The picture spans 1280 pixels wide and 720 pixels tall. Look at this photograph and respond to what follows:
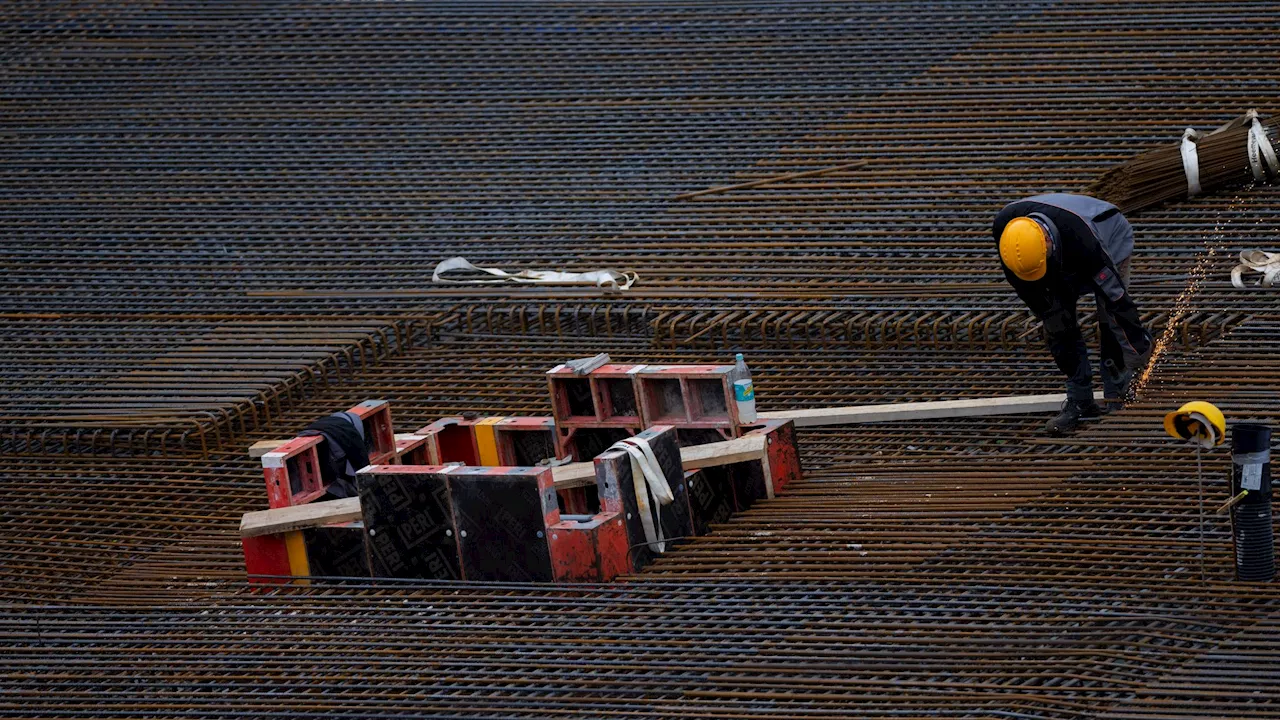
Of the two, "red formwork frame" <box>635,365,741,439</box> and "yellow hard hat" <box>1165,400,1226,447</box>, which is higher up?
"red formwork frame" <box>635,365,741,439</box>

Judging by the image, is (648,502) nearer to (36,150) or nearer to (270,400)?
(270,400)

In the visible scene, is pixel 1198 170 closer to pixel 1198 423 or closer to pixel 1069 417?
pixel 1069 417

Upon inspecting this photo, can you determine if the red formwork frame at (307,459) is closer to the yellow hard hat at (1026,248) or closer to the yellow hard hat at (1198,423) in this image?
the yellow hard hat at (1026,248)

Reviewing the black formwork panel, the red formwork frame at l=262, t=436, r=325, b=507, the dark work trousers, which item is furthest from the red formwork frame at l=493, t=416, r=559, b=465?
the dark work trousers

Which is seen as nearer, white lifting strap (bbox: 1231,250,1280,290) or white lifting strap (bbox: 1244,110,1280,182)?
white lifting strap (bbox: 1231,250,1280,290)

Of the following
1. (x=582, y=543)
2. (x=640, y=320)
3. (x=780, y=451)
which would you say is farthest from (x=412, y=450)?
(x=640, y=320)

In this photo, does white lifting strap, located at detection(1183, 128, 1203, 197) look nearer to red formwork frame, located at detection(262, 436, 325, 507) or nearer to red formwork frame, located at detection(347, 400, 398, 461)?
red formwork frame, located at detection(347, 400, 398, 461)
